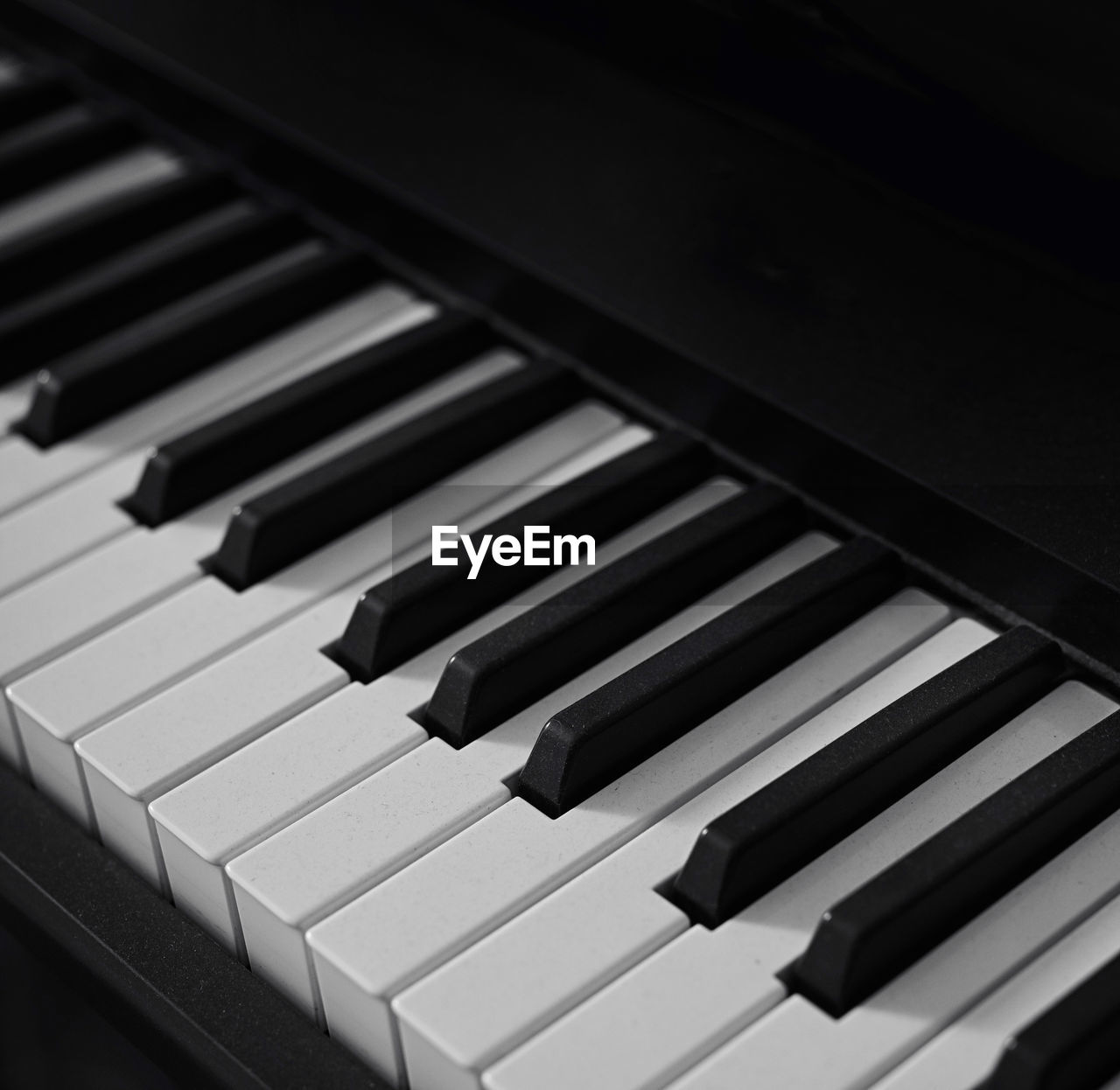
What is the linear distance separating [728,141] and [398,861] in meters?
0.67

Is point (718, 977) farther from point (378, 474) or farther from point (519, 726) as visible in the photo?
point (378, 474)

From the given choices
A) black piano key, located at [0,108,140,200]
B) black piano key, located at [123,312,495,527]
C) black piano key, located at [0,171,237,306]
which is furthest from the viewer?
black piano key, located at [0,108,140,200]

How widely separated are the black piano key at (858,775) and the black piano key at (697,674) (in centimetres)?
10

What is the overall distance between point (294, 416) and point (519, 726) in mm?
422

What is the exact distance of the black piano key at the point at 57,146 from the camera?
6.10 ft

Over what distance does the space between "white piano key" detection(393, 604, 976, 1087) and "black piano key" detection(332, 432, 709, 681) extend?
0.26 meters

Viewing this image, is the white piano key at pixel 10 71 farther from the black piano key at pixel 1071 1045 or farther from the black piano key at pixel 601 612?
the black piano key at pixel 1071 1045

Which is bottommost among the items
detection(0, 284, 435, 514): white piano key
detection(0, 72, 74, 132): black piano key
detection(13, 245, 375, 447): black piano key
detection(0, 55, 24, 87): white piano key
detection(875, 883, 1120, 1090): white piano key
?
detection(875, 883, 1120, 1090): white piano key

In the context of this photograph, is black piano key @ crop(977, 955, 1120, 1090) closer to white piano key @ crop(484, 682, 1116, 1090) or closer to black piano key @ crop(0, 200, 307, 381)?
white piano key @ crop(484, 682, 1116, 1090)

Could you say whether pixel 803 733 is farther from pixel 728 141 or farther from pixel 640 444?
pixel 728 141

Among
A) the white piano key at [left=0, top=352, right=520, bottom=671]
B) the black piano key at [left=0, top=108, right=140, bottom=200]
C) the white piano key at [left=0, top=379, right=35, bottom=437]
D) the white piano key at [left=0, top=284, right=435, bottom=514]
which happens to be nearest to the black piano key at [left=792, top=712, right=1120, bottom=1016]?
the white piano key at [left=0, top=352, right=520, bottom=671]

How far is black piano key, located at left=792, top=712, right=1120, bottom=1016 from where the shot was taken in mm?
1042

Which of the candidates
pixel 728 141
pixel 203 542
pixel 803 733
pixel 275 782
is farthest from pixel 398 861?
pixel 728 141

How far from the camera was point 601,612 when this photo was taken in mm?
1297
